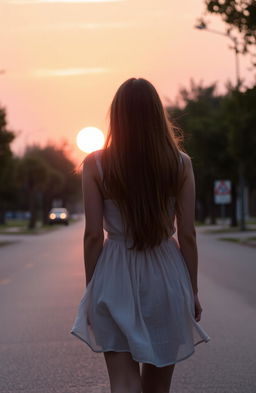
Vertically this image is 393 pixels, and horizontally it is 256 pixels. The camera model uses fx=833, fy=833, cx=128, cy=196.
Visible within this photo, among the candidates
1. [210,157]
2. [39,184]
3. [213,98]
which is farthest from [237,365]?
[213,98]

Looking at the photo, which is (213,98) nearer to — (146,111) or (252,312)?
(252,312)

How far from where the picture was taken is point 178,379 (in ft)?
21.6

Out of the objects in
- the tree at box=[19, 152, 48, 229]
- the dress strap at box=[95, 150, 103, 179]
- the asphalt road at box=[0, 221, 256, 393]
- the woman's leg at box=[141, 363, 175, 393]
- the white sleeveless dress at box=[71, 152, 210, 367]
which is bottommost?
the asphalt road at box=[0, 221, 256, 393]

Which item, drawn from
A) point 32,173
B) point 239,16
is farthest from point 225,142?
point 239,16

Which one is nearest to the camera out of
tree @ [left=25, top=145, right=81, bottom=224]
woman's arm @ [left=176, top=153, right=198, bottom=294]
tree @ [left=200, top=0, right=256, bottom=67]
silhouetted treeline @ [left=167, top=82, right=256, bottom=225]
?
woman's arm @ [left=176, top=153, right=198, bottom=294]

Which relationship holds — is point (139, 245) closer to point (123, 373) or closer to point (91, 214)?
point (91, 214)

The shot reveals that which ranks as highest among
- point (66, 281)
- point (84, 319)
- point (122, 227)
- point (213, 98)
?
point (213, 98)

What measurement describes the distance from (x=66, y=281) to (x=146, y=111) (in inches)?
481

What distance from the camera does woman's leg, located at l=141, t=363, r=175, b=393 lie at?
3605 mm

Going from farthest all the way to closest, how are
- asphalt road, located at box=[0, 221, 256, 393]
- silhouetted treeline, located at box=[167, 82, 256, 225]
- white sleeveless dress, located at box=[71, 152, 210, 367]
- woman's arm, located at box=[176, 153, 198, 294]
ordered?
silhouetted treeline, located at box=[167, 82, 256, 225] → asphalt road, located at box=[0, 221, 256, 393] → woman's arm, located at box=[176, 153, 198, 294] → white sleeveless dress, located at box=[71, 152, 210, 367]

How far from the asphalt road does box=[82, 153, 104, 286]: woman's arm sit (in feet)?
8.89

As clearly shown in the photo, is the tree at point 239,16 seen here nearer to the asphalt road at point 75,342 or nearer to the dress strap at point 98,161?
the asphalt road at point 75,342

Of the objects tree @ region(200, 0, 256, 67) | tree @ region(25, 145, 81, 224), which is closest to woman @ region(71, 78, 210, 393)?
tree @ region(200, 0, 256, 67)

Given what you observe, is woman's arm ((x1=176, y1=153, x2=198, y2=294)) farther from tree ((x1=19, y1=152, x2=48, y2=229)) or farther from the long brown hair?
tree ((x1=19, y1=152, x2=48, y2=229))
